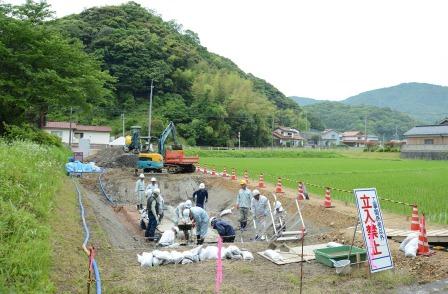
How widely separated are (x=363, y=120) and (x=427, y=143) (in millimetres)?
86255

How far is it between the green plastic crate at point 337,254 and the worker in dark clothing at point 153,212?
4.59 metres

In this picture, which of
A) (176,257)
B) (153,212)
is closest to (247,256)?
(176,257)

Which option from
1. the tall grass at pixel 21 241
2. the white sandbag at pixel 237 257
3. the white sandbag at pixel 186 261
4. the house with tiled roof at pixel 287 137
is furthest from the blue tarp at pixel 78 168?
the house with tiled roof at pixel 287 137

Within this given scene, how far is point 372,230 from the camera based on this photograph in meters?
7.12

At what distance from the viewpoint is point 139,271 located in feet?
23.1

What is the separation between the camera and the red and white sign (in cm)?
697

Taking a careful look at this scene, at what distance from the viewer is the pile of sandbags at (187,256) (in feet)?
24.5

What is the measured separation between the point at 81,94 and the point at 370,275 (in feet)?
59.5

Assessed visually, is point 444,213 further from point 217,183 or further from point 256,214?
point 217,183

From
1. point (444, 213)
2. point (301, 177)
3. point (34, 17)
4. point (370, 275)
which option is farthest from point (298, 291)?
point (34, 17)

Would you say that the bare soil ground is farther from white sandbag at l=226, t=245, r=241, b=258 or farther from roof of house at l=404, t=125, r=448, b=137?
roof of house at l=404, t=125, r=448, b=137

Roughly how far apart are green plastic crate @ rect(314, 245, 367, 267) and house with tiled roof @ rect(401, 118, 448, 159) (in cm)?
4205

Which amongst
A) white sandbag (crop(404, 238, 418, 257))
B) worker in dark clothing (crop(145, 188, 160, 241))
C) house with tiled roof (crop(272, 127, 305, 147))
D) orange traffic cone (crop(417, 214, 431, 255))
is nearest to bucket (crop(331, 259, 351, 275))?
white sandbag (crop(404, 238, 418, 257))

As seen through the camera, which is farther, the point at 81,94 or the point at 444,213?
the point at 81,94
